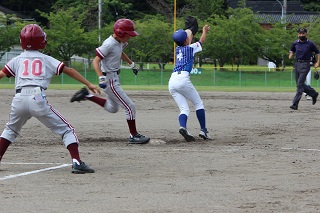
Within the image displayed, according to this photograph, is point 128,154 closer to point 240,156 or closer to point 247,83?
point 240,156

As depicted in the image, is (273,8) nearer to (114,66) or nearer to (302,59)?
(302,59)

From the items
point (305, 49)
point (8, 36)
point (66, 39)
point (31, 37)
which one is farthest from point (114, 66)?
point (8, 36)

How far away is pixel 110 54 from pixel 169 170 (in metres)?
3.20

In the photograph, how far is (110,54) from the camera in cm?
1126

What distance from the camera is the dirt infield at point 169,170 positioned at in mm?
6469

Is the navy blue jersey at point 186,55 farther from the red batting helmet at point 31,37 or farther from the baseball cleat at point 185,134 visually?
the red batting helmet at point 31,37

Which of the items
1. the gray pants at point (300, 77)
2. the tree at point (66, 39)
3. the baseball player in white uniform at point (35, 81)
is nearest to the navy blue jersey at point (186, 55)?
the baseball player in white uniform at point (35, 81)

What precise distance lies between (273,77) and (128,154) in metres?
33.8

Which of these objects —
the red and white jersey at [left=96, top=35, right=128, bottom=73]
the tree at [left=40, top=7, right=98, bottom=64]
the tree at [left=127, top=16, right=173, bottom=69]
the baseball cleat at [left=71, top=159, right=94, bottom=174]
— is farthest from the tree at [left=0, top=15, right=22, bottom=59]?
the baseball cleat at [left=71, top=159, right=94, bottom=174]

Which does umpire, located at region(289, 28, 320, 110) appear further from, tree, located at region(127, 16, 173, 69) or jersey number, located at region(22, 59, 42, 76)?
tree, located at region(127, 16, 173, 69)

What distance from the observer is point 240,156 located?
32.5 feet

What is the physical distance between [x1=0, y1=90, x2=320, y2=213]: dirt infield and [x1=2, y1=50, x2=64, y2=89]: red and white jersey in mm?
1001

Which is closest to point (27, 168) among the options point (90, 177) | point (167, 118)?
point (90, 177)

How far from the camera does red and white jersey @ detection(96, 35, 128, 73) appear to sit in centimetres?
1116
